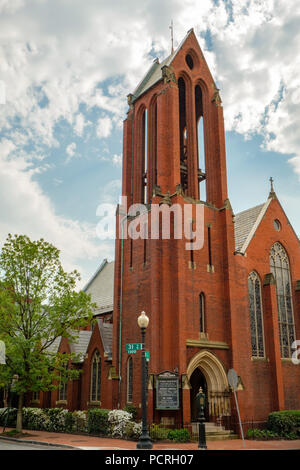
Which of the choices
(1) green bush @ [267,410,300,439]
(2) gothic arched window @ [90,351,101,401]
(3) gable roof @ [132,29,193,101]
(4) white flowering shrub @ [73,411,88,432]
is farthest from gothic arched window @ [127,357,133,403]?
(3) gable roof @ [132,29,193,101]

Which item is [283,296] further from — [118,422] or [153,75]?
[153,75]

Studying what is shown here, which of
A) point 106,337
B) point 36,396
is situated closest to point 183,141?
point 106,337

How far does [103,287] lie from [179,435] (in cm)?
2413

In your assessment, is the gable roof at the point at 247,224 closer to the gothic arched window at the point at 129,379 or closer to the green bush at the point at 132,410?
the gothic arched window at the point at 129,379

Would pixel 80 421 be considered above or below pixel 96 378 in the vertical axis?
below

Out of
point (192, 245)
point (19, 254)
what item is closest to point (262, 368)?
point (192, 245)

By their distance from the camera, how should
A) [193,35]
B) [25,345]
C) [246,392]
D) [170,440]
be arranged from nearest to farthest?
1. [170,440]
2. [25,345]
3. [246,392]
4. [193,35]

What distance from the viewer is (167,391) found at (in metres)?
23.8

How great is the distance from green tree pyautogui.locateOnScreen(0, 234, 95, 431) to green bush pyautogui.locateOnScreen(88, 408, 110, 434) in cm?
298

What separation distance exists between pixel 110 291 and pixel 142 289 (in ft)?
50.9

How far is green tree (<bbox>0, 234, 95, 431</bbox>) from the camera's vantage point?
2639 centimetres

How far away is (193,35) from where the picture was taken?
34375 mm

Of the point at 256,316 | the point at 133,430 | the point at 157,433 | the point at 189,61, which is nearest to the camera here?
the point at 157,433

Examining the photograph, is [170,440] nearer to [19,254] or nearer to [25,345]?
[25,345]
